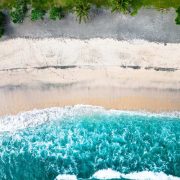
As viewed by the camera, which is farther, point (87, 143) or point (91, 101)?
point (87, 143)

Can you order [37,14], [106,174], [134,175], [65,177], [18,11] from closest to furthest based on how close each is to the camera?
[37,14]
[18,11]
[134,175]
[106,174]
[65,177]

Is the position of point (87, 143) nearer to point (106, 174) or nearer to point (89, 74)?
point (106, 174)

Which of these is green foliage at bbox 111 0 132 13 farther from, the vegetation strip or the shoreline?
the shoreline

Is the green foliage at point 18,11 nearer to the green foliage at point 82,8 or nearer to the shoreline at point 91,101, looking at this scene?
the green foliage at point 82,8

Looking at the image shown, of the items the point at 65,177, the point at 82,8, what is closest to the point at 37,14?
the point at 82,8

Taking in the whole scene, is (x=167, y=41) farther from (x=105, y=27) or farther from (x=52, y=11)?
(x=52, y=11)

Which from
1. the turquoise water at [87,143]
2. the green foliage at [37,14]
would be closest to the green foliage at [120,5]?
the green foliage at [37,14]
